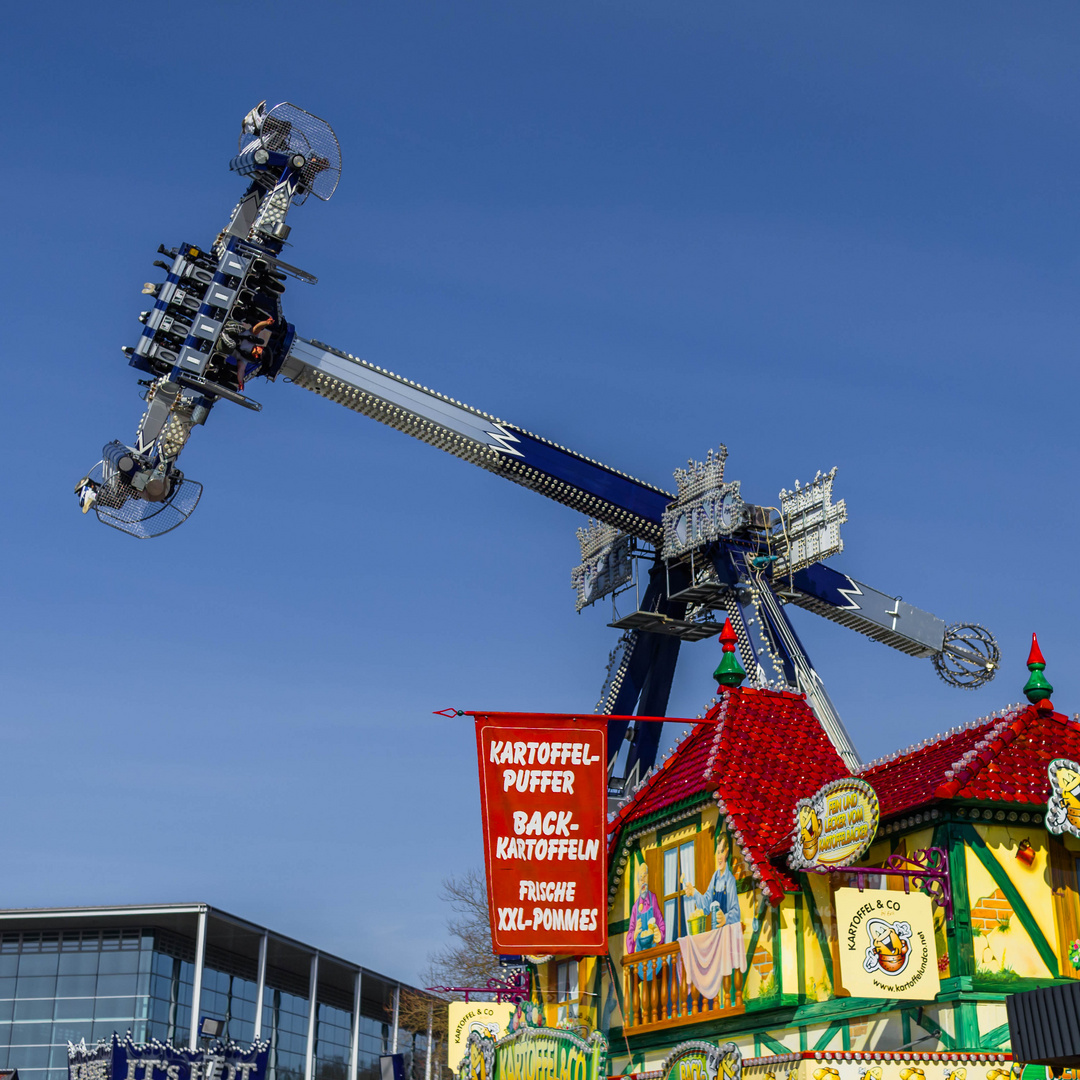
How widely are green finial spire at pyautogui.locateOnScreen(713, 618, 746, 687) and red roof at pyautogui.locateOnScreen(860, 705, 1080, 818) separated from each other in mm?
3122

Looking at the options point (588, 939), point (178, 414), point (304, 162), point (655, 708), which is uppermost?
point (304, 162)

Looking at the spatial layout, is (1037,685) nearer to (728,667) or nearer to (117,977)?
(728,667)

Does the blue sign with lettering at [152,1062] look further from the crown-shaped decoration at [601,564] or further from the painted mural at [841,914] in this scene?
the crown-shaped decoration at [601,564]

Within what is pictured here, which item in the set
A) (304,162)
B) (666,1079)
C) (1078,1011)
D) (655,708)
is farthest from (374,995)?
(1078,1011)

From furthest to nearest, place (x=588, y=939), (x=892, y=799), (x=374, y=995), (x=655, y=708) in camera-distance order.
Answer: (x=374, y=995)
(x=655, y=708)
(x=588, y=939)
(x=892, y=799)

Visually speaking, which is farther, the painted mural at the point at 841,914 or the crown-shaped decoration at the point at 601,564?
the crown-shaped decoration at the point at 601,564

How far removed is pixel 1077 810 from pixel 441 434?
18532 millimetres

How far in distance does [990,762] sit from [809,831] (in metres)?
2.52

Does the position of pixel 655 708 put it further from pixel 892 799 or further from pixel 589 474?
pixel 892 799

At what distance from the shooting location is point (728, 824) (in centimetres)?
2000

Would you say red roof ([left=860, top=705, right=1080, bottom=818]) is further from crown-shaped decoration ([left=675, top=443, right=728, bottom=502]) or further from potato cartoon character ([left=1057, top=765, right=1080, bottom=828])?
crown-shaped decoration ([left=675, top=443, right=728, bottom=502])

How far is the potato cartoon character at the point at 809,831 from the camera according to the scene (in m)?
18.0

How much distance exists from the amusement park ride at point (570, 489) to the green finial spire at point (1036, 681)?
29.2 feet

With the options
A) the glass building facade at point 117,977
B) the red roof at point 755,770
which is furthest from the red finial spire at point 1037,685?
the glass building facade at point 117,977
